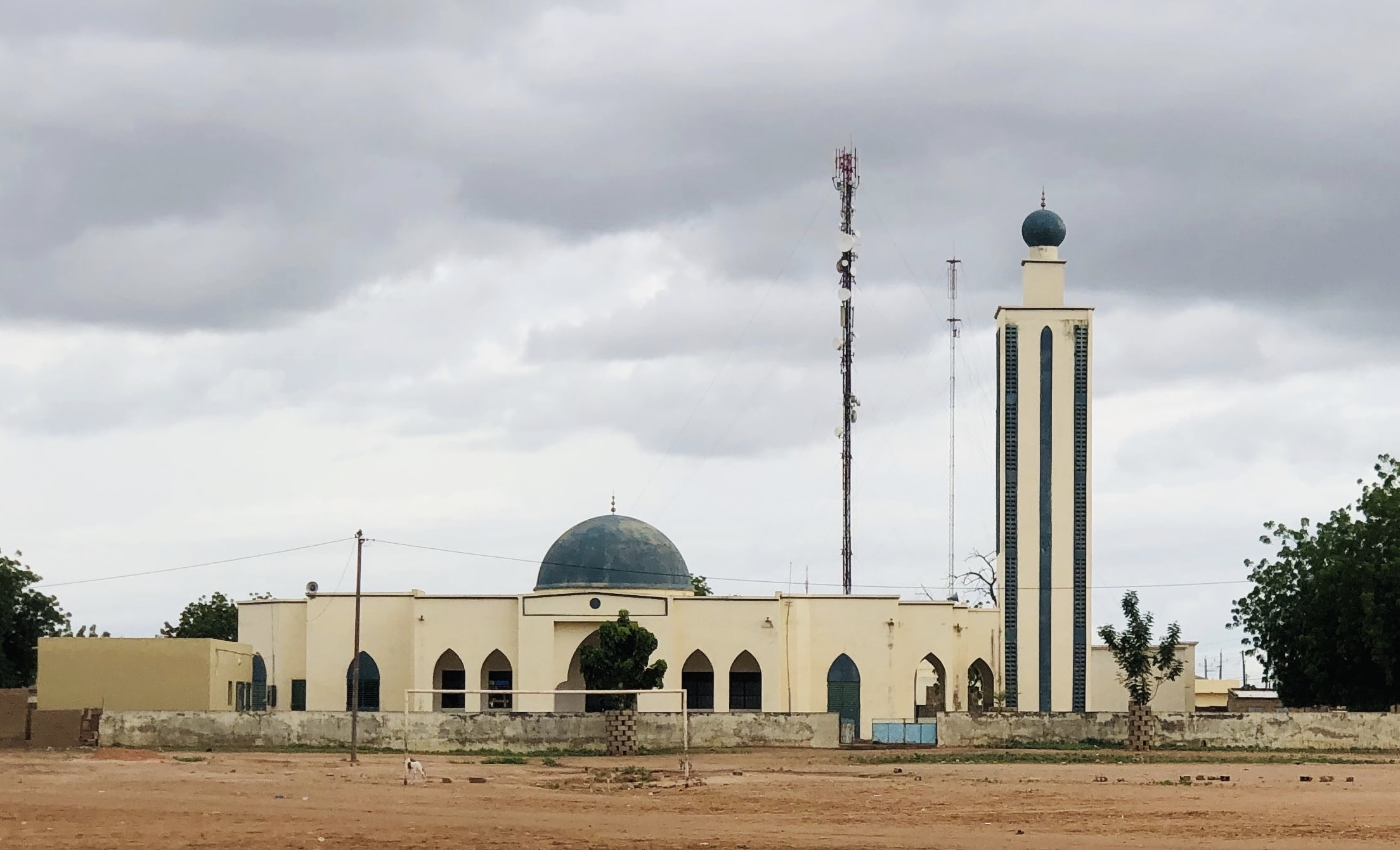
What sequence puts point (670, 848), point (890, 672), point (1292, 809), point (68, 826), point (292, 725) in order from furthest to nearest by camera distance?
point (890, 672)
point (292, 725)
point (1292, 809)
point (68, 826)
point (670, 848)

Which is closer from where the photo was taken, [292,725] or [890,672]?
[292,725]

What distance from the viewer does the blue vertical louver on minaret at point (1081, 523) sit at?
2192 inches

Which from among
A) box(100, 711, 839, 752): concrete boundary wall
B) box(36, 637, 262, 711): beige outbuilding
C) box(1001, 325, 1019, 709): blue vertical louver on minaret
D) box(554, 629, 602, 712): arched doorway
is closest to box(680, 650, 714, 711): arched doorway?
box(554, 629, 602, 712): arched doorway

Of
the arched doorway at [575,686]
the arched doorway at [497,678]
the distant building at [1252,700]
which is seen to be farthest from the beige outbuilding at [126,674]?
the distant building at [1252,700]

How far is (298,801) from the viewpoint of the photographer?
28812mm

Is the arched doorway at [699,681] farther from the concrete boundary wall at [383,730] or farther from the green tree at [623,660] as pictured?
the concrete boundary wall at [383,730]

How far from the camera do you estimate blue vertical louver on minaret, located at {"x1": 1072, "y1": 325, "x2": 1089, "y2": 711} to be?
183 ft

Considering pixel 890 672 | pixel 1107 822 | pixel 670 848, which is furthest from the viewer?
pixel 890 672

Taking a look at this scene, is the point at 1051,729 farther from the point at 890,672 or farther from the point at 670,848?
the point at 670,848

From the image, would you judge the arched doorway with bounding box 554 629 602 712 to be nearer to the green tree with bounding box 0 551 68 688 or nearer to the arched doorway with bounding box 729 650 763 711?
the arched doorway with bounding box 729 650 763 711

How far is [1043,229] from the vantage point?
57.3 meters

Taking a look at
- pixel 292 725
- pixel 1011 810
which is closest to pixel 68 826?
pixel 1011 810

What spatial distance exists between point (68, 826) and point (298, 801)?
488 centimetres

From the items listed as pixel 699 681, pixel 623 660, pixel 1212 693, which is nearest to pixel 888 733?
pixel 623 660
